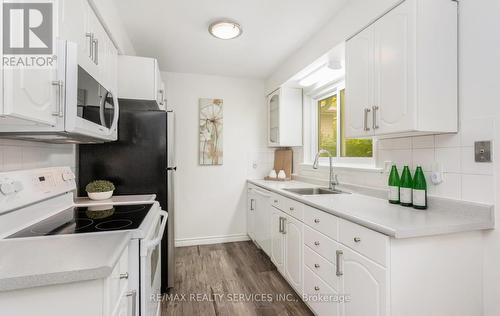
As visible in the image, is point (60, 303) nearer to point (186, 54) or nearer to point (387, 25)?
point (387, 25)

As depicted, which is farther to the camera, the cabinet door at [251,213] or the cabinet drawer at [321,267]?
the cabinet door at [251,213]

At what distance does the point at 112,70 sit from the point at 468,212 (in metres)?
2.35

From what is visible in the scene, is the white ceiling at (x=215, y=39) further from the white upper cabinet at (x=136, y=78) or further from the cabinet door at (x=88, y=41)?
the cabinet door at (x=88, y=41)

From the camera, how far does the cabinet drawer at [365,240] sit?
109cm

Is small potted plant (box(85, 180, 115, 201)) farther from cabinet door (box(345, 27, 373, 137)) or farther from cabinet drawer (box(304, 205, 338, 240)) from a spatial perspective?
cabinet door (box(345, 27, 373, 137))

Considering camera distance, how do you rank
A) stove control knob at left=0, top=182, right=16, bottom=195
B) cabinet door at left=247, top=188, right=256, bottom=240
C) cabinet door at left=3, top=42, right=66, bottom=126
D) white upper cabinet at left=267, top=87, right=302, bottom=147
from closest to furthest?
cabinet door at left=3, top=42, right=66, bottom=126 < stove control knob at left=0, top=182, right=16, bottom=195 < white upper cabinet at left=267, top=87, right=302, bottom=147 < cabinet door at left=247, top=188, right=256, bottom=240

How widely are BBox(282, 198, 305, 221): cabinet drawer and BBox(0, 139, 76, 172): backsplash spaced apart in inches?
65.5

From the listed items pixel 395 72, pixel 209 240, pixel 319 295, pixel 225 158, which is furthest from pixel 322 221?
pixel 209 240

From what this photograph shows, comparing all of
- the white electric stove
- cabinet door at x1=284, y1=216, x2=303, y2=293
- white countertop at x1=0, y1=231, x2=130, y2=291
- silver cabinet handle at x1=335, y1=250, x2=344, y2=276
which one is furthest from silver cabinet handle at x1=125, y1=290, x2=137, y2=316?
cabinet door at x1=284, y1=216, x2=303, y2=293

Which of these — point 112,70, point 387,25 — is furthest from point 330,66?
point 112,70

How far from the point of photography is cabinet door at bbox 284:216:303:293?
1.88 metres

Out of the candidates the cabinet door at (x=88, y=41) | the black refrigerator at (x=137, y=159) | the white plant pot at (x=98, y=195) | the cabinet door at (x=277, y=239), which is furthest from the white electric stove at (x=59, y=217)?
the cabinet door at (x=277, y=239)

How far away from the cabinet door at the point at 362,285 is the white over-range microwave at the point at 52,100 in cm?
145

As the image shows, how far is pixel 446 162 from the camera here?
1362 mm
